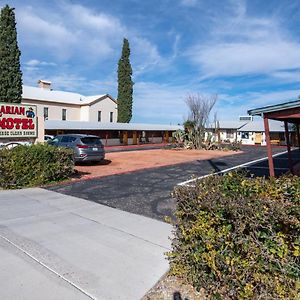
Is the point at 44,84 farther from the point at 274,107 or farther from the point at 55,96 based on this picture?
the point at 274,107

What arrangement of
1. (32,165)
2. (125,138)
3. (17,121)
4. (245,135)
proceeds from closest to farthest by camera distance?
(32,165)
(17,121)
(125,138)
(245,135)

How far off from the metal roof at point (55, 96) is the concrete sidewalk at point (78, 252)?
116ft

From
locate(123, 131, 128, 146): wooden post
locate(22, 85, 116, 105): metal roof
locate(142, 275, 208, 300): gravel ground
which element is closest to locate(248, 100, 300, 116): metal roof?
locate(142, 275, 208, 300): gravel ground

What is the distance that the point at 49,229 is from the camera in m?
5.41

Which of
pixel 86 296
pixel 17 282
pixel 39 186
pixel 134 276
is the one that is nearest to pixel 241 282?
pixel 134 276

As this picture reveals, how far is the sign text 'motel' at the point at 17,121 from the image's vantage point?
11.4 meters

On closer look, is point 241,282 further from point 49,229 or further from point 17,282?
point 49,229

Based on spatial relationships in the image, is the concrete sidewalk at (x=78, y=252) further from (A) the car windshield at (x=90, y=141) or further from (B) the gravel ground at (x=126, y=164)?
(A) the car windshield at (x=90, y=141)

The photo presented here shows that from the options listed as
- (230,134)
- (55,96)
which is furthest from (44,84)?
(230,134)

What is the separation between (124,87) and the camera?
46.0 metres

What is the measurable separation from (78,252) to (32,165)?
6176 mm

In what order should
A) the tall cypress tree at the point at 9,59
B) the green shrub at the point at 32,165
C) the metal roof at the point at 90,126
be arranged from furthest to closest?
1. the metal roof at the point at 90,126
2. the tall cypress tree at the point at 9,59
3. the green shrub at the point at 32,165

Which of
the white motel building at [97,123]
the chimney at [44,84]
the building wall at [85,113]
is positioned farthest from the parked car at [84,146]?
the chimney at [44,84]

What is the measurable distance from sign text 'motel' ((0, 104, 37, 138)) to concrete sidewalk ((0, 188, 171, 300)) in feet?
17.6
